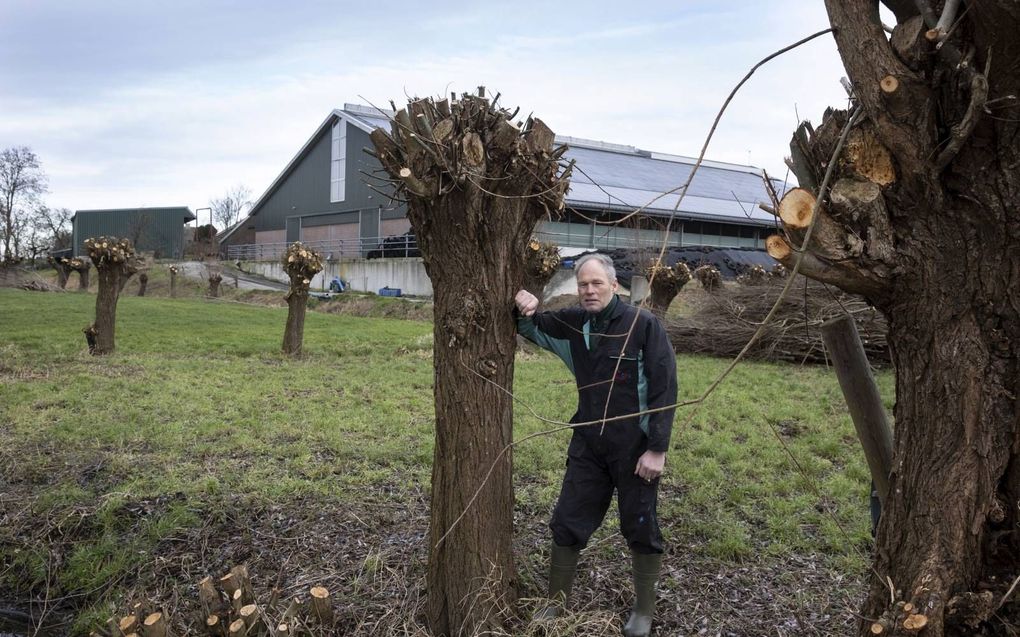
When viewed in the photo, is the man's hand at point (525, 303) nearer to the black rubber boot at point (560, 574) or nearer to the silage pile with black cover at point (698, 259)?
the black rubber boot at point (560, 574)

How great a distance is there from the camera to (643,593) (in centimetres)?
357

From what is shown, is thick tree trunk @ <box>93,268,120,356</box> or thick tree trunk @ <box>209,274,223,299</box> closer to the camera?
thick tree trunk @ <box>93,268,120,356</box>

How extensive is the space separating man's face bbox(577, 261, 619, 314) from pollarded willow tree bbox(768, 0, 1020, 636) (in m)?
1.21

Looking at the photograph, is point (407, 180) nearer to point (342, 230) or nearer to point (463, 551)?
point (463, 551)

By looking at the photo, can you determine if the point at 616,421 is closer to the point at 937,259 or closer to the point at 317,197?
the point at 937,259

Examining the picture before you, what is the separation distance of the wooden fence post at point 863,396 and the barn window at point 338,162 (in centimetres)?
3554

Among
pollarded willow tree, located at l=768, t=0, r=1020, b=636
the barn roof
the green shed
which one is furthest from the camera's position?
the green shed

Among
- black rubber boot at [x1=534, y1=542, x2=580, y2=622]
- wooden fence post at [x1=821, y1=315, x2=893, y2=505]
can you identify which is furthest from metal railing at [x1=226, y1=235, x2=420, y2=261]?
wooden fence post at [x1=821, y1=315, x2=893, y2=505]

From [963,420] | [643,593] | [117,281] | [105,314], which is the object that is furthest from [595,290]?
[117,281]

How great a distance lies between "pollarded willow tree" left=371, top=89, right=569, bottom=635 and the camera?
131 inches

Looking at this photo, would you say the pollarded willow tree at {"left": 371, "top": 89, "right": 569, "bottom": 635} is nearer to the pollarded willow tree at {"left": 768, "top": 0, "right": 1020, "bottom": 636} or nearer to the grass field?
the grass field

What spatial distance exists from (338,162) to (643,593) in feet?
120

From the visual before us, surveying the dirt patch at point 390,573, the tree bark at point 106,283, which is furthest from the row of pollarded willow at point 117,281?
the dirt patch at point 390,573

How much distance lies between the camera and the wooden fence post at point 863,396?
3.43 meters
